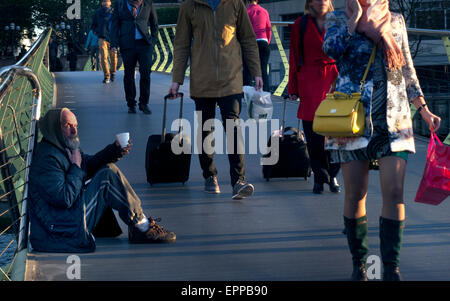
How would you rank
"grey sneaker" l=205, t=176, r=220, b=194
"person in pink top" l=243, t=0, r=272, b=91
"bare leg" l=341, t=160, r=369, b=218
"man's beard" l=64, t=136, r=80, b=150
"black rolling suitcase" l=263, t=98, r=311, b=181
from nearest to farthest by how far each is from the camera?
"bare leg" l=341, t=160, r=369, b=218
"man's beard" l=64, t=136, r=80, b=150
"grey sneaker" l=205, t=176, r=220, b=194
"black rolling suitcase" l=263, t=98, r=311, b=181
"person in pink top" l=243, t=0, r=272, b=91

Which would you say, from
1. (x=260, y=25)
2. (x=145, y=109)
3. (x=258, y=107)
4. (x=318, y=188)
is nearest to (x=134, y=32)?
(x=145, y=109)

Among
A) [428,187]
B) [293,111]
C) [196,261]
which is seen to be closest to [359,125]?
[428,187]

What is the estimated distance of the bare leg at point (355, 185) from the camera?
4.63 metres

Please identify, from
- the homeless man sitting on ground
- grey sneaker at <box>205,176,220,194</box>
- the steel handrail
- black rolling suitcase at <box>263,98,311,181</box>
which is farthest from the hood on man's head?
black rolling suitcase at <box>263,98,311,181</box>

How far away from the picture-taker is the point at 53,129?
559 cm

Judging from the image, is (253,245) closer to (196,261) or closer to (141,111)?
(196,261)

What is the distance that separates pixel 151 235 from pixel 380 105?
201 cm

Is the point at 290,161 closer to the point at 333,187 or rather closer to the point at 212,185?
the point at 333,187

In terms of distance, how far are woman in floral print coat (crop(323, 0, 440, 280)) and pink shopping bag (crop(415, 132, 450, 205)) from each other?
175mm

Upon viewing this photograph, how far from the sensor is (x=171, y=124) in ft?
40.4

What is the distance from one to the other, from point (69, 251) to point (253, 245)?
47.9 inches

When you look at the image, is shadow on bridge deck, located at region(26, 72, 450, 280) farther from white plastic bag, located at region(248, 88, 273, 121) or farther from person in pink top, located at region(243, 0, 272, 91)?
person in pink top, located at region(243, 0, 272, 91)

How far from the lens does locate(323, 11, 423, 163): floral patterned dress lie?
4.55m

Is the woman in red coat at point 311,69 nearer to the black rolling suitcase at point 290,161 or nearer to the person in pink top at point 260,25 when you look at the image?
the black rolling suitcase at point 290,161
